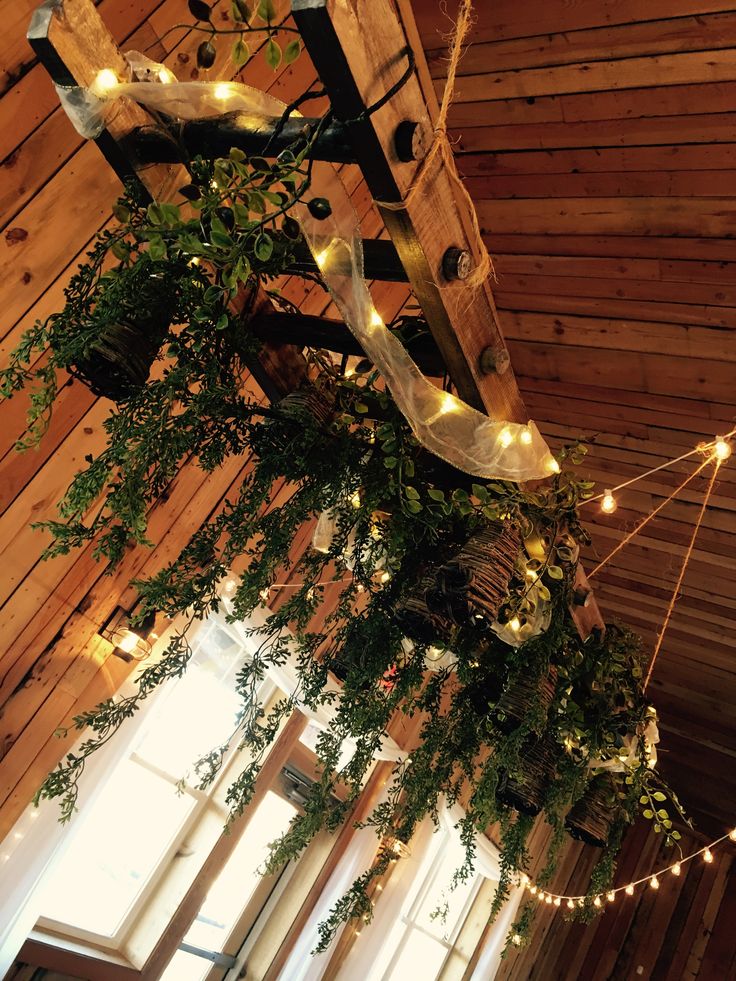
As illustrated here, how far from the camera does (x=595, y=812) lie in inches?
101

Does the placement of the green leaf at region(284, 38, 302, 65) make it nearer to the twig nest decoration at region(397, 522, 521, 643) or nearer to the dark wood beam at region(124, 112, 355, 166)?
the dark wood beam at region(124, 112, 355, 166)

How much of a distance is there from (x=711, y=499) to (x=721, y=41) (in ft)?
6.57

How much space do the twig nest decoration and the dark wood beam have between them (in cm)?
80

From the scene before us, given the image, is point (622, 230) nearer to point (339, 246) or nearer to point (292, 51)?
point (339, 246)

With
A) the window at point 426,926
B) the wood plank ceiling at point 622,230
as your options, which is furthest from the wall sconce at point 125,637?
the window at point 426,926

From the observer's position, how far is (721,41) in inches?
82.5

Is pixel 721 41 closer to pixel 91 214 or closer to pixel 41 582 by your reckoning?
pixel 91 214

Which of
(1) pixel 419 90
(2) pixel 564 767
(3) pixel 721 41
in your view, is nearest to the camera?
(1) pixel 419 90

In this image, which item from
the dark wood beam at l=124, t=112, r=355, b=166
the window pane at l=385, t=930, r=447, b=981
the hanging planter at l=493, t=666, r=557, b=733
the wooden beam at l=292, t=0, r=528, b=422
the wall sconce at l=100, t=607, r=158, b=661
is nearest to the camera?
the wooden beam at l=292, t=0, r=528, b=422

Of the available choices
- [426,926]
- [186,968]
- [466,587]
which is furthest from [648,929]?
[466,587]

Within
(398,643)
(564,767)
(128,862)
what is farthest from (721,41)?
(128,862)

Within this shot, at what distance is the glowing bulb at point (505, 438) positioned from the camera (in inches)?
61.5

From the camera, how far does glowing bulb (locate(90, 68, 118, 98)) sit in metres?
1.34

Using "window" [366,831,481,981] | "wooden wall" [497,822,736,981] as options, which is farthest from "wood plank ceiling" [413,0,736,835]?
"wooden wall" [497,822,736,981]
